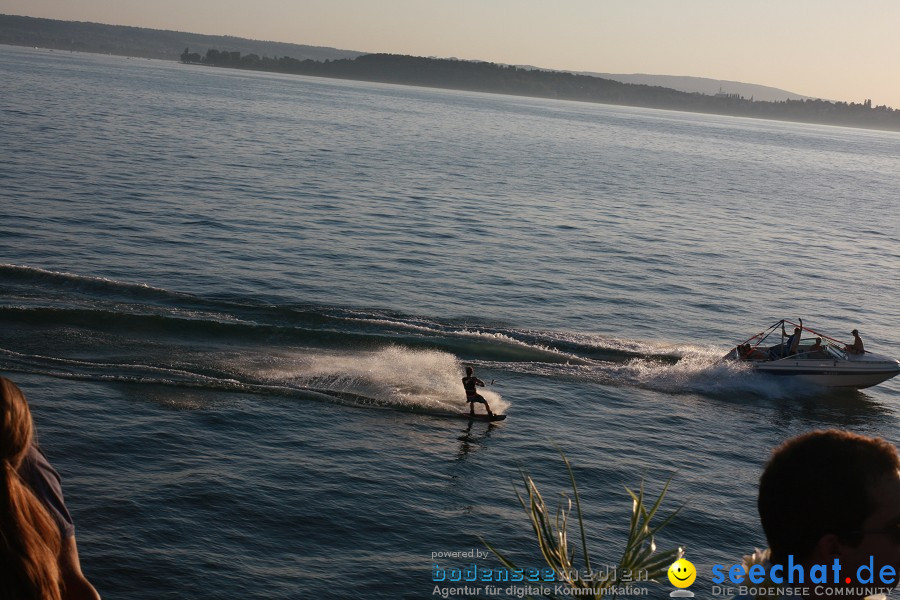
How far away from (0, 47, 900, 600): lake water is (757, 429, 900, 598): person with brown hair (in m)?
10.1

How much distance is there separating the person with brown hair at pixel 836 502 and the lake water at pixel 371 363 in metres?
10.1

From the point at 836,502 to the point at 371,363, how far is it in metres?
29.5

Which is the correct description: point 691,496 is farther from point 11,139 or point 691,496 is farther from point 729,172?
point 729,172

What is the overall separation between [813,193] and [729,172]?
71.9 feet

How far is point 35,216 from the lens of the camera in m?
51.4

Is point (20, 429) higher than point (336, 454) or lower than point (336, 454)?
higher

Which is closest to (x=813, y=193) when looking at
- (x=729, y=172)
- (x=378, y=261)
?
(x=729, y=172)

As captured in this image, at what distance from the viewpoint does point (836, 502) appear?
3.55 metres

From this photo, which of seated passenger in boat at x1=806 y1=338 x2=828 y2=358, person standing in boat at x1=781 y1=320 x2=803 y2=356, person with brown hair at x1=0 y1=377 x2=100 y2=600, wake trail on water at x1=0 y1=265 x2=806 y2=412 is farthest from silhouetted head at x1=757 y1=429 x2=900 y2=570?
seated passenger in boat at x1=806 y1=338 x2=828 y2=358

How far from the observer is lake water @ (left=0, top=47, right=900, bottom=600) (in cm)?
2095

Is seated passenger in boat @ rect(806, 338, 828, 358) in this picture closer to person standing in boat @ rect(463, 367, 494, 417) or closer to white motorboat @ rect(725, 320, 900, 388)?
white motorboat @ rect(725, 320, 900, 388)

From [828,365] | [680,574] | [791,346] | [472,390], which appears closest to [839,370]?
[828,365]

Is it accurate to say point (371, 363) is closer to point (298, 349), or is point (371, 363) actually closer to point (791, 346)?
point (298, 349)

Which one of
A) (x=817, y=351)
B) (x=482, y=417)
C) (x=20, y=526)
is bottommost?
(x=482, y=417)
